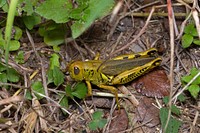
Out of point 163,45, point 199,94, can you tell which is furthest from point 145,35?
point 199,94

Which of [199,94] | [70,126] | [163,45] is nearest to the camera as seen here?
[70,126]

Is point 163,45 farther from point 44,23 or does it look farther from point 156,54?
point 44,23

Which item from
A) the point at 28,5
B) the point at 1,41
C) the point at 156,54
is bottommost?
the point at 156,54

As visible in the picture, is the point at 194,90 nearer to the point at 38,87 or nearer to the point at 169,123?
the point at 169,123

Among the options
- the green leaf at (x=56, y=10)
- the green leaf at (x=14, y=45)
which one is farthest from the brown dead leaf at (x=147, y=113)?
the green leaf at (x=14, y=45)

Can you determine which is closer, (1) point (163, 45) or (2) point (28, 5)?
(2) point (28, 5)

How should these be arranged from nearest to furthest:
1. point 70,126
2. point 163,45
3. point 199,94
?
point 70,126 → point 199,94 → point 163,45
